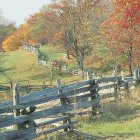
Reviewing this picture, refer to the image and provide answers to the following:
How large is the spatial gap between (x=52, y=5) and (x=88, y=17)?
26.7 feet

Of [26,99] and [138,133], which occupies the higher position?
[26,99]

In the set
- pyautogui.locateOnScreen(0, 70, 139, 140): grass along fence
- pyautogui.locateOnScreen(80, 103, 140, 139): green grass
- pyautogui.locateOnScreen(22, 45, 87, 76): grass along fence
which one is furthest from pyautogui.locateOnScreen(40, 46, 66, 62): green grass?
pyautogui.locateOnScreen(0, 70, 139, 140): grass along fence

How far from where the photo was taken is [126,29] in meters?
35.4

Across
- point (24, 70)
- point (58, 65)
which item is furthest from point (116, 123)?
point (24, 70)

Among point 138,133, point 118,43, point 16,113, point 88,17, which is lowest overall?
point 138,133

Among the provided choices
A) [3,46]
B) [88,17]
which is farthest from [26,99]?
[3,46]

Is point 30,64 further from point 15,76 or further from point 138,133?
point 138,133

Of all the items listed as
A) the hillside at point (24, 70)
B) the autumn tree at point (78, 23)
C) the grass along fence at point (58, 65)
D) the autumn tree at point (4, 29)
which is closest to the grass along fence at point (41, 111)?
the autumn tree at point (78, 23)

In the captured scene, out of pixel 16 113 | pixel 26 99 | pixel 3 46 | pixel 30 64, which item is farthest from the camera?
pixel 3 46

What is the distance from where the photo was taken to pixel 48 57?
81000mm

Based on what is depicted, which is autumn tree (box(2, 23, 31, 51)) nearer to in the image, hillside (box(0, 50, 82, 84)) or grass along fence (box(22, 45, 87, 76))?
hillside (box(0, 50, 82, 84))

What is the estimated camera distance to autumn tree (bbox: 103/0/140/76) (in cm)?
3491

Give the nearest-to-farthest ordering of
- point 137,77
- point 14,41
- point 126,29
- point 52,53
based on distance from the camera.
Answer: point 137,77
point 126,29
point 52,53
point 14,41

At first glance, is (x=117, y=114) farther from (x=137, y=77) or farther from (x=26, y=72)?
(x=26, y=72)
